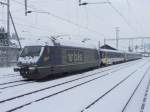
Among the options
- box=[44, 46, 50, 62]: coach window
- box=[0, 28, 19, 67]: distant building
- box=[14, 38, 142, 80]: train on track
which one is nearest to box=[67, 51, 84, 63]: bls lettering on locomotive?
box=[14, 38, 142, 80]: train on track

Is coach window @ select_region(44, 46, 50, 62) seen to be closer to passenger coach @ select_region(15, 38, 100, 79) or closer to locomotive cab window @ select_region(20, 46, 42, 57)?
passenger coach @ select_region(15, 38, 100, 79)

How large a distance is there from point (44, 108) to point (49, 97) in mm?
2391

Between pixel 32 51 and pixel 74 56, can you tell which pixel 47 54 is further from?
pixel 74 56

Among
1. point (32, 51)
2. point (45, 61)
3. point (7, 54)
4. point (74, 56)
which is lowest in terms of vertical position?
point (45, 61)

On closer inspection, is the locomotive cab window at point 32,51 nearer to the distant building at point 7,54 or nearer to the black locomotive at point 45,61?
the black locomotive at point 45,61

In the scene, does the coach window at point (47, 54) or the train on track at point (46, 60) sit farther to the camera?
the coach window at point (47, 54)

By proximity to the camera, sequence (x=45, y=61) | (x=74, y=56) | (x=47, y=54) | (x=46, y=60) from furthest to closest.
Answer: (x=74, y=56)
(x=47, y=54)
(x=46, y=60)
(x=45, y=61)


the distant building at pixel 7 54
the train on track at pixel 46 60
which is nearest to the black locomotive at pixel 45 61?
the train on track at pixel 46 60

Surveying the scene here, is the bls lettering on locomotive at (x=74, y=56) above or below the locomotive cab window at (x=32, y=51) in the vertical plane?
below

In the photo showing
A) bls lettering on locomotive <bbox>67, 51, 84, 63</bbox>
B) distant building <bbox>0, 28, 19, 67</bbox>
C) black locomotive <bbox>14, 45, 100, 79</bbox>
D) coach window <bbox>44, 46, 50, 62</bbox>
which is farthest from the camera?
distant building <bbox>0, 28, 19, 67</bbox>

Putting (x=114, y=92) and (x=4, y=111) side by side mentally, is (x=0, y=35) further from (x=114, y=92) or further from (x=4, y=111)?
(x=4, y=111)

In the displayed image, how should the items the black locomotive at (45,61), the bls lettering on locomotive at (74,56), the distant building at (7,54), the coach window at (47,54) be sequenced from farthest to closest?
the distant building at (7,54) → the bls lettering on locomotive at (74,56) → the coach window at (47,54) → the black locomotive at (45,61)

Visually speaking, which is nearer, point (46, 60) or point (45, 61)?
point (45, 61)

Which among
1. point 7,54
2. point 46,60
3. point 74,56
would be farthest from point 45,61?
point 7,54
